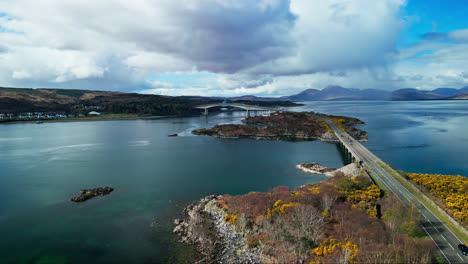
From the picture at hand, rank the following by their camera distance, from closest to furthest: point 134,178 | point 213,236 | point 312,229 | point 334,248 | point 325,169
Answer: point 334,248 < point 312,229 < point 213,236 < point 134,178 < point 325,169

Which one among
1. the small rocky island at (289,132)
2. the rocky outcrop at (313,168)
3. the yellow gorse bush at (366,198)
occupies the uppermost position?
the small rocky island at (289,132)

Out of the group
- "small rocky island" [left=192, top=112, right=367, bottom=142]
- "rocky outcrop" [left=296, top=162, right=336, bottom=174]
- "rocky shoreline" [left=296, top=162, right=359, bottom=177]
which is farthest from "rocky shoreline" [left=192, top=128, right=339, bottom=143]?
"rocky shoreline" [left=296, top=162, right=359, bottom=177]

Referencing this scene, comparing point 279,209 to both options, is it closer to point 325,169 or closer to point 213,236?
point 213,236

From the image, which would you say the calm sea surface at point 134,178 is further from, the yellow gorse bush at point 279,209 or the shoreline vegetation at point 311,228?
the yellow gorse bush at point 279,209

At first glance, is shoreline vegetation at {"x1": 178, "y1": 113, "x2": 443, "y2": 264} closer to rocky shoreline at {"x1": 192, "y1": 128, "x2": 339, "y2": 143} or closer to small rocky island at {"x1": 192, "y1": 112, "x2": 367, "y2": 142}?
rocky shoreline at {"x1": 192, "y1": 128, "x2": 339, "y2": 143}

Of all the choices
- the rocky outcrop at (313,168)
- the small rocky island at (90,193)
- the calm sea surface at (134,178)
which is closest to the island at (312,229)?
the calm sea surface at (134,178)

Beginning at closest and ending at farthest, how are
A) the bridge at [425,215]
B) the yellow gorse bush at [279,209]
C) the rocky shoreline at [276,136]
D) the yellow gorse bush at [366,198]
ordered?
the bridge at [425,215] < the yellow gorse bush at [366,198] < the yellow gorse bush at [279,209] < the rocky shoreline at [276,136]

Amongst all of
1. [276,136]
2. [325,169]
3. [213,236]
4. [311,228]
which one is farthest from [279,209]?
[276,136]
